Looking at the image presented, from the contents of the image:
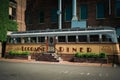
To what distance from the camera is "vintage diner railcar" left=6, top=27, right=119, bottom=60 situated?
2589 cm

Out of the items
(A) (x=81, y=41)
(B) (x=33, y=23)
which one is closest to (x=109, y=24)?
(A) (x=81, y=41)

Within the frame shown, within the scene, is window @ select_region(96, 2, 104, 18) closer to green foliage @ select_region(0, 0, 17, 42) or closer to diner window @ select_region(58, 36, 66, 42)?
diner window @ select_region(58, 36, 66, 42)

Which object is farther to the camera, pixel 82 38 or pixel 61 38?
pixel 61 38

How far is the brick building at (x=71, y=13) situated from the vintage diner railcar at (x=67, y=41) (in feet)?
16.2

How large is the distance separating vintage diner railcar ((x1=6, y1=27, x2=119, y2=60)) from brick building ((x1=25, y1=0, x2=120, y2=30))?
493 centimetres

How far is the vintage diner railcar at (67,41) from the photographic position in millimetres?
25886

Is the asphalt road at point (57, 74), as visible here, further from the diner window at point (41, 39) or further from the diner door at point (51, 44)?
the diner window at point (41, 39)

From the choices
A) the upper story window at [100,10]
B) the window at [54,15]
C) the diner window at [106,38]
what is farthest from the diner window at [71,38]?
the window at [54,15]

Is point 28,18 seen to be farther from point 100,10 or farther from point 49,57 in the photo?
point 49,57

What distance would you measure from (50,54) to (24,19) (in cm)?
1290

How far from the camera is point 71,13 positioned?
35062 millimetres

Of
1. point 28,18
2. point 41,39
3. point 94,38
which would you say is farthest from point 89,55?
point 28,18

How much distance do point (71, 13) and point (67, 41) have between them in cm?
781

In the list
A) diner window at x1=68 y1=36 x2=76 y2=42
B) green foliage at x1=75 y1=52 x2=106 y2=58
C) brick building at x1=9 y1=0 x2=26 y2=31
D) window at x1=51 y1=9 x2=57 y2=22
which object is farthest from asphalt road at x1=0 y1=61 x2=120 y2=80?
window at x1=51 y1=9 x2=57 y2=22
